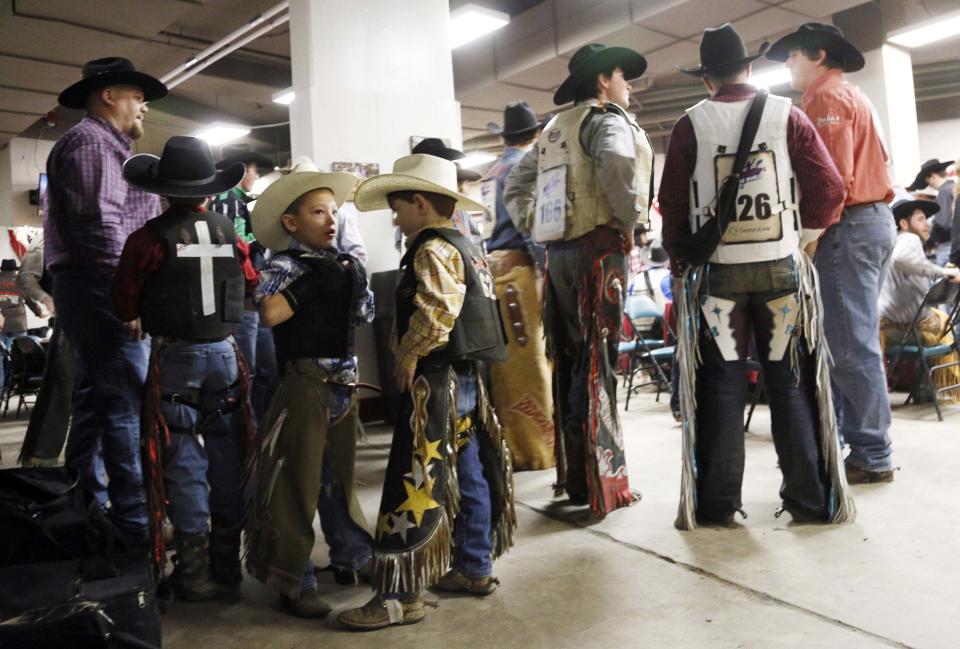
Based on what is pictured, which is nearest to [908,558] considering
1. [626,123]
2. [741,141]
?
[741,141]

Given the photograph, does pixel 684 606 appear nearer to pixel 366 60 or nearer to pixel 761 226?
pixel 761 226

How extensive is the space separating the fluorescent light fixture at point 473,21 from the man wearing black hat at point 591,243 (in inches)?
193

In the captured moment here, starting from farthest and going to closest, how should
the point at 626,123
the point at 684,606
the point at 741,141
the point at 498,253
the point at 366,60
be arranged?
the point at 366,60, the point at 498,253, the point at 626,123, the point at 741,141, the point at 684,606

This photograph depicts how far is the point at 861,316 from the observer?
3.18 m

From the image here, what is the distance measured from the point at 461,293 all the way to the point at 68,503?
1.27 metres

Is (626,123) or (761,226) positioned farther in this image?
(626,123)

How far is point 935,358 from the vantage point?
5.40m

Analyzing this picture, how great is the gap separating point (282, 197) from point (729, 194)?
150 cm

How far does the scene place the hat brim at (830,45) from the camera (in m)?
3.20

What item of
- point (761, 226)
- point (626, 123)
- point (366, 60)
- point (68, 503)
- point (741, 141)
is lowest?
point (68, 503)

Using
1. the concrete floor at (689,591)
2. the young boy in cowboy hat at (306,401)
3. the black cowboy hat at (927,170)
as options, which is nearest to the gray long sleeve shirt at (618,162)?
the young boy in cowboy hat at (306,401)

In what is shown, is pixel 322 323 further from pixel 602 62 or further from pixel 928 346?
pixel 928 346

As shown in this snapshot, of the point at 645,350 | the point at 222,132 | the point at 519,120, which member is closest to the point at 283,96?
the point at 222,132

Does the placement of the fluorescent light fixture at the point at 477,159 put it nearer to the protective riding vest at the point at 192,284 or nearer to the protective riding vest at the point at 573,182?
the protective riding vest at the point at 573,182
